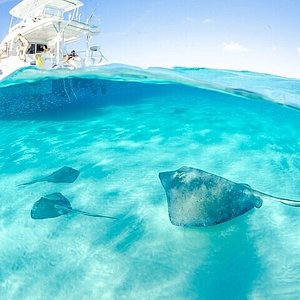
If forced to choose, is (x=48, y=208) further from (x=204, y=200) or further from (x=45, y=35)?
(x=45, y=35)

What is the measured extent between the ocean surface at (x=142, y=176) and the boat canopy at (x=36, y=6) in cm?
755

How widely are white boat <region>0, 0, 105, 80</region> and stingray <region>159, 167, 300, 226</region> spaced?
15126 millimetres

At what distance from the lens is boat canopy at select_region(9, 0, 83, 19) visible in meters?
21.3

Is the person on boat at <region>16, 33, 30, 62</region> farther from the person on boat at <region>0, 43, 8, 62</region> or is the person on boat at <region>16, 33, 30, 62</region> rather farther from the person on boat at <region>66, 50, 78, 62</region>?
the person on boat at <region>66, 50, 78, 62</region>

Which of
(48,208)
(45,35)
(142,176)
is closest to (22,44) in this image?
(45,35)

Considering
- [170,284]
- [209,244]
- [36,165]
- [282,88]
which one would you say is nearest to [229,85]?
[282,88]

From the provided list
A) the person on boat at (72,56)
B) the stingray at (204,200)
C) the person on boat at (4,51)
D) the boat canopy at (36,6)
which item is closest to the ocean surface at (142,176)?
the stingray at (204,200)

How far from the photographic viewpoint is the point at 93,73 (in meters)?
16.5

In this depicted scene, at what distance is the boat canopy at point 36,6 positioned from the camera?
21.3 m

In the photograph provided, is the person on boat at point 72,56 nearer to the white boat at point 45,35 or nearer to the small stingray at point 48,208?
the white boat at point 45,35

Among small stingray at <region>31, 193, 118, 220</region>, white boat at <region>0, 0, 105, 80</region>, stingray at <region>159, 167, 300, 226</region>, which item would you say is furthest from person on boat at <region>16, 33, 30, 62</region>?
stingray at <region>159, 167, 300, 226</region>

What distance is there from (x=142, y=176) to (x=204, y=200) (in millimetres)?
3557

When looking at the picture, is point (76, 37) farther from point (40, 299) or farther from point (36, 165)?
point (40, 299)

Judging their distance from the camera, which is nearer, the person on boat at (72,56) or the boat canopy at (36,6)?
the person on boat at (72,56)
